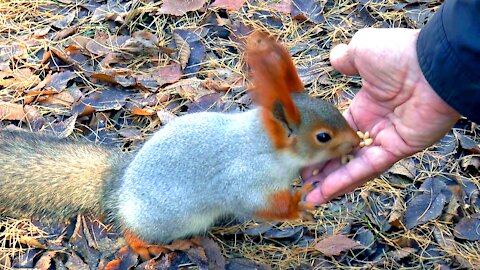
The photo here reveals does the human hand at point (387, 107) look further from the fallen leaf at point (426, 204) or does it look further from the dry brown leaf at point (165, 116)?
the dry brown leaf at point (165, 116)

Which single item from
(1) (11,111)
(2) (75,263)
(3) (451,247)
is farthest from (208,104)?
(3) (451,247)

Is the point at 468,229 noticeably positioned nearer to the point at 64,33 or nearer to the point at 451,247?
the point at 451,247

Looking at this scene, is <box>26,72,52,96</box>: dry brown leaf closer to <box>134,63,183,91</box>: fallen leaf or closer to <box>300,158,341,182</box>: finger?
<box>134,63,183,91</box>: fallen leaf

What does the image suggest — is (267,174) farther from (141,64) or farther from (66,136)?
(141,64)

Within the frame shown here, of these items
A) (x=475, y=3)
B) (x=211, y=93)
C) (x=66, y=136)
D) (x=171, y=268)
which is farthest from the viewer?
(x=211, y=93)

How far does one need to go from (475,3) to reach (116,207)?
1491 millimetres

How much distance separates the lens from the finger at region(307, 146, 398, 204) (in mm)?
2342

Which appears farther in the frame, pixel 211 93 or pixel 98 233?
pixel 211 93

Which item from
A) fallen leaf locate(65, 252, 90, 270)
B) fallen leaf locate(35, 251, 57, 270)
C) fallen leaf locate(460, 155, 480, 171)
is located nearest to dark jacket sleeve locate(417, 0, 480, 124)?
fallen leaf locate(460, 155, 480, 171)

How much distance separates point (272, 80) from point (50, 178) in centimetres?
108

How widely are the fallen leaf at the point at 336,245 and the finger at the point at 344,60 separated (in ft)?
2.17

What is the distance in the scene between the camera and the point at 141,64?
341 centimetres

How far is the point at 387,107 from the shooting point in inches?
96.6

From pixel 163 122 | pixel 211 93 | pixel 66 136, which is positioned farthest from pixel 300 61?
pixel 66 136
